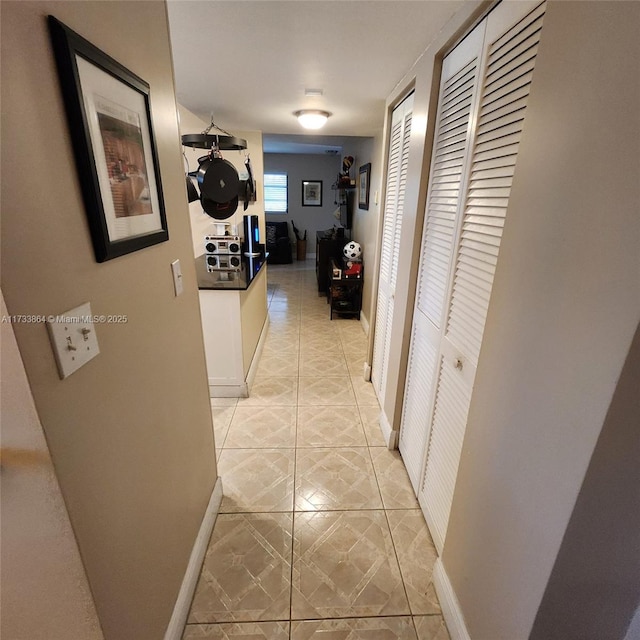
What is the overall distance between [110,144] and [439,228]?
4.03 feet

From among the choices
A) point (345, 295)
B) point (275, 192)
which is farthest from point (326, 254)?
point (275, 192)

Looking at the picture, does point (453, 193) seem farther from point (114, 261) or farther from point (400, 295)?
point (114, 261)

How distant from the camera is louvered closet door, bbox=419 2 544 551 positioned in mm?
930

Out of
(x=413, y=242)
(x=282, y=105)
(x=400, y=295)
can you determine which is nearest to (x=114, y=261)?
(x=413, y=242)

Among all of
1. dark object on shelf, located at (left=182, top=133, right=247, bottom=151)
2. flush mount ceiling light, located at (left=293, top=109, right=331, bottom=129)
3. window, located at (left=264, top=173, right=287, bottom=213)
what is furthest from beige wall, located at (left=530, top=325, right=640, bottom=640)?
window, located at (left=264, top=173, right=287, bottom=213)

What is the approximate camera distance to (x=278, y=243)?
7621 mm

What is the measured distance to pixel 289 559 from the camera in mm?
1483

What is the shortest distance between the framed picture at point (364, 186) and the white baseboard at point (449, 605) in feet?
A: 11.8

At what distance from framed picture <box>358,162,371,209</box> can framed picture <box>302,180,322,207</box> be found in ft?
11.6

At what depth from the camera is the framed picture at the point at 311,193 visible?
7859 millimetres

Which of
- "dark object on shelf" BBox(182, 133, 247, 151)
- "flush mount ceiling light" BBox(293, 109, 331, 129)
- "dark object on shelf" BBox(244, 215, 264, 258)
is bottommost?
"dark object on shelf" BBox(244, 215, 264, 258)

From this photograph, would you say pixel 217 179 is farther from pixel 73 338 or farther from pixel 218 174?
pixel 73 338

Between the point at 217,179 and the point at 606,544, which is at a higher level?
the point at 217,179

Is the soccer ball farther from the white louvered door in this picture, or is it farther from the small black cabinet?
the white louvered door
